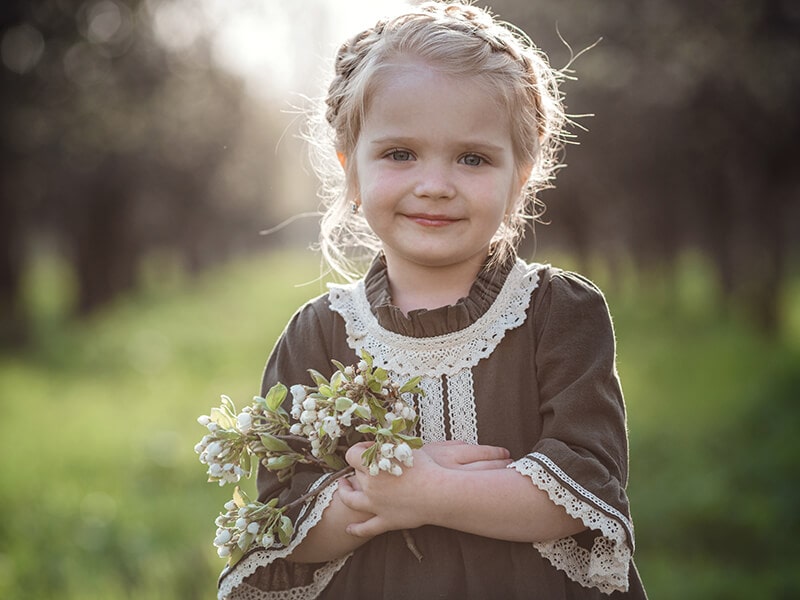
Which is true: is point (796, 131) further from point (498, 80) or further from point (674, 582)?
point (498, 80)

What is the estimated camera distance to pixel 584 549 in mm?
2268

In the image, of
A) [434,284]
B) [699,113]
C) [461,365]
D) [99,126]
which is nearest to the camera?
[461,365]

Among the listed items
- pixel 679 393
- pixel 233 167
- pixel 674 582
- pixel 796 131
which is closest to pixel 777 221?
pixel 796 131

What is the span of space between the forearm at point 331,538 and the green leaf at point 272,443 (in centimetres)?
19

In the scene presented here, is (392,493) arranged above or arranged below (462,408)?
below

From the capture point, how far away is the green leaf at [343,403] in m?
2.01

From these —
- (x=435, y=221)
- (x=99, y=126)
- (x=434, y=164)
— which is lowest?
(x=435, y=221)

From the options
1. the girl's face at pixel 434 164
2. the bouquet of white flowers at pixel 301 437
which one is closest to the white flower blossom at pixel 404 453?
the bouquet of white flowers at pixel 301 437

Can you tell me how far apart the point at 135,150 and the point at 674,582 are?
14.3 metres

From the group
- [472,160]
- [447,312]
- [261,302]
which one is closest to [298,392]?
[447,312]

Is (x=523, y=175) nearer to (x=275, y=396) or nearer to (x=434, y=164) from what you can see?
(x=434, y=164)

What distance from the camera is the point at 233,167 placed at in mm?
23688

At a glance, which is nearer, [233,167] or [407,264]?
[407,264]

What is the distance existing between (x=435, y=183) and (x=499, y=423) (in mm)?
647
